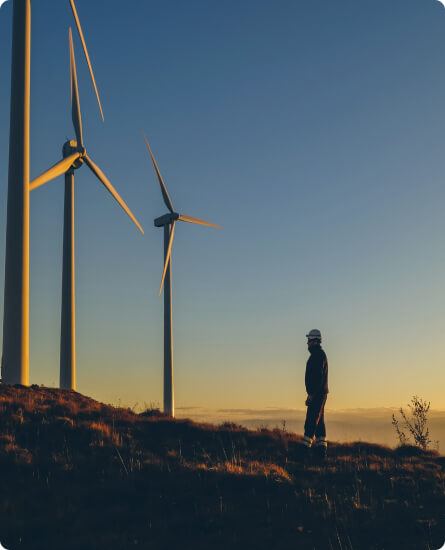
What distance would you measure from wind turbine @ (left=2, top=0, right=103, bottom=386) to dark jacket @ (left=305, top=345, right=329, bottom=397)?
1079 centimetres

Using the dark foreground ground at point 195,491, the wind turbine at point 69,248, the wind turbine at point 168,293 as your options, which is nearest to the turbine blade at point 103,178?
the wind turbine at point 69,248

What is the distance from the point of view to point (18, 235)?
75.9 ft

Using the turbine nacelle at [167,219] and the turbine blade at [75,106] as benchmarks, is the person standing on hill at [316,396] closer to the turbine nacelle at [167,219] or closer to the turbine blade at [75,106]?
the turbine blade at [75,106]

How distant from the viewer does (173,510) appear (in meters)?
12.4

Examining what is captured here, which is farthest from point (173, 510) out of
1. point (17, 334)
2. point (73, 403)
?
point (17, 334)

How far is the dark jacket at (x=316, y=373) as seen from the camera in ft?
58.1

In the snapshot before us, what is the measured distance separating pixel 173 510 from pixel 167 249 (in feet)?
87.3

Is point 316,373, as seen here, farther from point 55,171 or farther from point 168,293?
point 168,293

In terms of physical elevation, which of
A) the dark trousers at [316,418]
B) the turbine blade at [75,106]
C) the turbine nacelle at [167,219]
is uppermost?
the turbine blade at [75,106]

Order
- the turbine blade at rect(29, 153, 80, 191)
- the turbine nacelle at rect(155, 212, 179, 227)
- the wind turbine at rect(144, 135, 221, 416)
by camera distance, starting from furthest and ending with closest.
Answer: the turbine nacelle at rect(155, 212, 179, 227), the wind turbine at rect(144, 135, 221, 416), the turbine blade at rect(29, 153, 80, 191)

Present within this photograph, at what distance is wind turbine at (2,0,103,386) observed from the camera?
74.7ft

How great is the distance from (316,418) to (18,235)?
12.7m

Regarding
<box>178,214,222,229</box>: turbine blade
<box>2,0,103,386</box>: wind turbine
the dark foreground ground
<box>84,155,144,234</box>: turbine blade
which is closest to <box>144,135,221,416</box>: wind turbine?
<box>178,214,222,229</box>: turbine blade

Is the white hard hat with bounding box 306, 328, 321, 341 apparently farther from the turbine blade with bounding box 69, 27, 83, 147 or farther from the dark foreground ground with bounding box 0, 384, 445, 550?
the turbine blade with bounding box 69, 27, 83, 147
